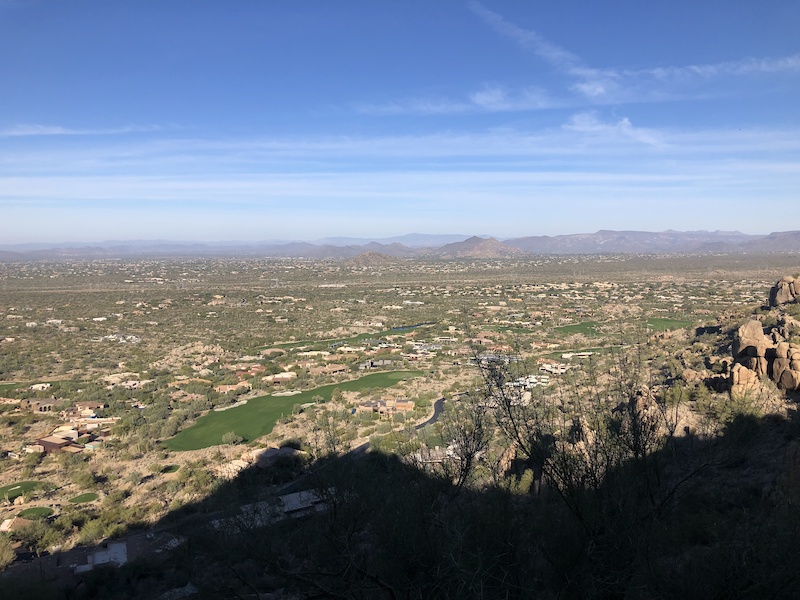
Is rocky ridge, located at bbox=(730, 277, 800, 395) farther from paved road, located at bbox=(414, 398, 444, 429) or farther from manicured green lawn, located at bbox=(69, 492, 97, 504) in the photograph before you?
manicured green lawn, located at bbox=(69, 492, 97, 504)

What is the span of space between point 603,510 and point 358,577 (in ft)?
10.6

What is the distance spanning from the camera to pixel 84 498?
17.3 m

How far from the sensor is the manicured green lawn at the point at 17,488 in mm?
17519

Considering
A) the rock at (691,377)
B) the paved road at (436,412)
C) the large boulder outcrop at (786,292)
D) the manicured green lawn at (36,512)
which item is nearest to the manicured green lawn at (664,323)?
the large boulder outcrop at (786,292)

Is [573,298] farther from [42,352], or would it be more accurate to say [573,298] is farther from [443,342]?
[42,352]

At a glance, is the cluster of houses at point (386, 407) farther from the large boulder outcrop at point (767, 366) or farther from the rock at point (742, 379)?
the large boulder outcrop at point (767, 366)

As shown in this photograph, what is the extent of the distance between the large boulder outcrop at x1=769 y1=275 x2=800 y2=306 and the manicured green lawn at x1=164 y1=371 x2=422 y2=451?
24267 mm

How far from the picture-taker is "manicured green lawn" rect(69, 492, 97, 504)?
17.1 metres

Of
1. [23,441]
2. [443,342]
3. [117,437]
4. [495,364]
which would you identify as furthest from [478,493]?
[443,342]

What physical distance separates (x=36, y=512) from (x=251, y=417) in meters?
11.2

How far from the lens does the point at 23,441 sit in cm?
2267

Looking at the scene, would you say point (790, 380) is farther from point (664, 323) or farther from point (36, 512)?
point (664, 323)

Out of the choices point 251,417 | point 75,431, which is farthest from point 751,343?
point 75,431

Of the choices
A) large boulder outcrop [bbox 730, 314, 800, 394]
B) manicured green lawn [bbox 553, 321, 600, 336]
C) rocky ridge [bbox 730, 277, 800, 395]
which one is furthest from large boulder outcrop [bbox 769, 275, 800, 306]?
manicured green lawn [bbox 553, 321, 600, 336]
